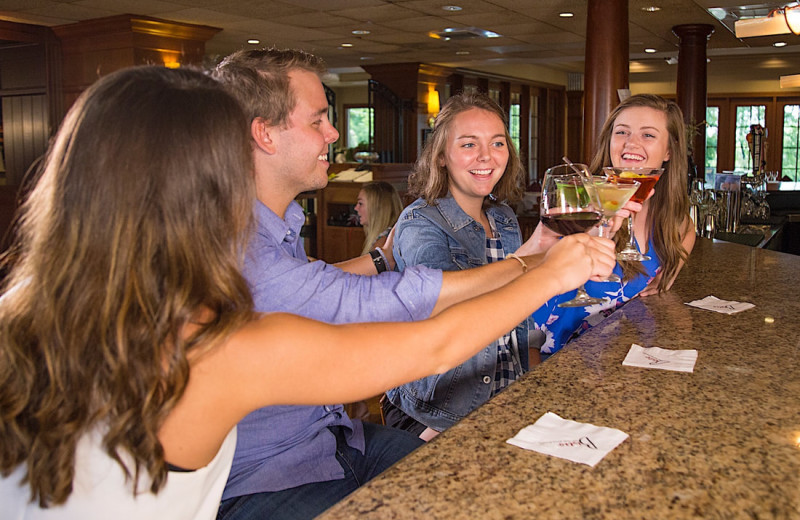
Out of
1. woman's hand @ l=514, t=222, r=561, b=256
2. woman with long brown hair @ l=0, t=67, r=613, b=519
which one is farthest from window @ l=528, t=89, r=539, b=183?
woman with long brown hair @ l=0, t=67, r=613, b=519

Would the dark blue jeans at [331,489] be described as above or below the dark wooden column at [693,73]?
below

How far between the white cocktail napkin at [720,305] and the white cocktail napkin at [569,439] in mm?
957

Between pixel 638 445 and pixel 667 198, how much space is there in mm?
1524

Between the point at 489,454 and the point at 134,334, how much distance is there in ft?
1.77

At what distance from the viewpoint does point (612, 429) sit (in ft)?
3.88

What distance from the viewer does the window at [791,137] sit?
15153 mm

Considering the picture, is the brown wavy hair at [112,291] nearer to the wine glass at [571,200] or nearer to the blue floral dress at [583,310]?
the wine glass at [571,200]

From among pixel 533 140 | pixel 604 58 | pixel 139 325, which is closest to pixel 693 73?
pixel 604 58

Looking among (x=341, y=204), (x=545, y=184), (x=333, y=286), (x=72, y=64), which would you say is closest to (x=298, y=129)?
(x=333, y=286)

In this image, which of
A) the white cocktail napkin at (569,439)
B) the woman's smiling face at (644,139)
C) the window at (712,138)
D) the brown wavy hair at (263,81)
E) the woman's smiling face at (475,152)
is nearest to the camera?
the white cocktail napkin at (569,439)

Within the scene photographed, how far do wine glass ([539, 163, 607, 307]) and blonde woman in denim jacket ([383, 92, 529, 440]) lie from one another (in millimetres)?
503

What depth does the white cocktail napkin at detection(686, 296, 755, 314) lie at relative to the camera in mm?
1976

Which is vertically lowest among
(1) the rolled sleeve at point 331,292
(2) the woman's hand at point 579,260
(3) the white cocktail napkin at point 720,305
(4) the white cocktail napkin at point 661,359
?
(4) the white cocktail napkin at point 661,359

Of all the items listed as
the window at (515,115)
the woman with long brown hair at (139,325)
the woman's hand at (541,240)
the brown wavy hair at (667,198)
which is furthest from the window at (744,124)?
the woman with long brown hair at (139,325)
